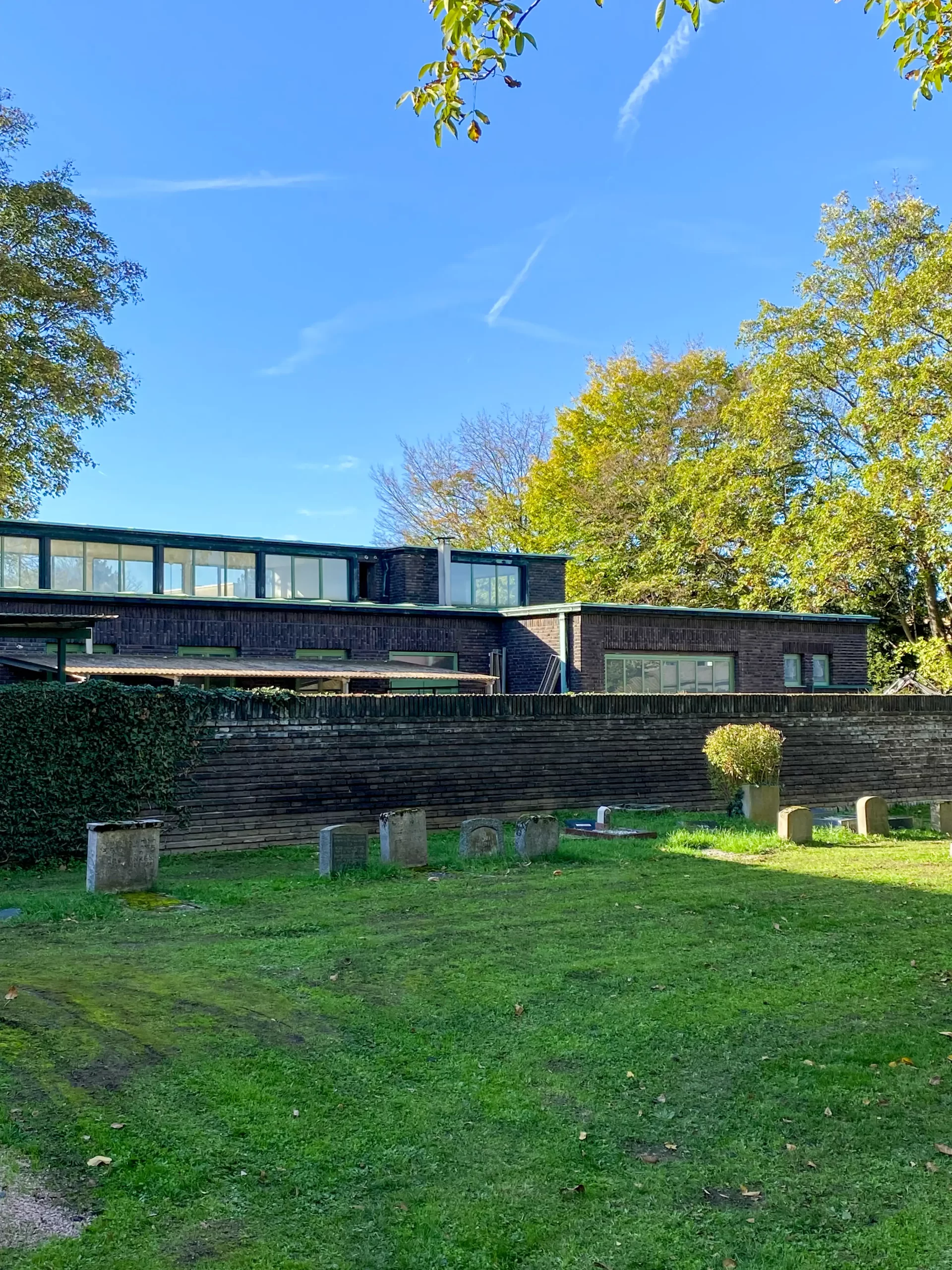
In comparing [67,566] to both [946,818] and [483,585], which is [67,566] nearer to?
[483,585]

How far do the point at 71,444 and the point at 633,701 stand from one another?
17.9m

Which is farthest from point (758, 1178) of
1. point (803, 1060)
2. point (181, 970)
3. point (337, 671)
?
point (337, 671)

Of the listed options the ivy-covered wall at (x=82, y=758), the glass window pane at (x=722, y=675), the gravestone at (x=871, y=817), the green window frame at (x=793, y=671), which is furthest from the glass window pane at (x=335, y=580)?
the gravestone at (x=871, y=817)

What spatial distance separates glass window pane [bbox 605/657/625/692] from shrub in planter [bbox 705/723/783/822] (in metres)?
12.0

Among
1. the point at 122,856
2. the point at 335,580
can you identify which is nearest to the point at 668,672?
the point at 335,580

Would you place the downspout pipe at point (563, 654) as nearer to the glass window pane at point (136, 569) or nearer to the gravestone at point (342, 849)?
the glass window pane at point (136, 569)

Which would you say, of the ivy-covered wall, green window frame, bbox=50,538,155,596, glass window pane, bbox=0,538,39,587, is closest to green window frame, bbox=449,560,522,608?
green window frame, bbox=50,538,155,596

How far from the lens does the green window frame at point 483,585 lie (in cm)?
3450

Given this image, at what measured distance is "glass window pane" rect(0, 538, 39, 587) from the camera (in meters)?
27.8

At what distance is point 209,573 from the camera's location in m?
30.8

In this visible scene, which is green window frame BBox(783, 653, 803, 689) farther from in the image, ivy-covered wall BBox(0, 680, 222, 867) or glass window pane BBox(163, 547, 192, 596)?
ivy-covered wall BBox(0, 680, 222, 867)

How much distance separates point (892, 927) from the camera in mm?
8969

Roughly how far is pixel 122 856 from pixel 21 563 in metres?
19.8

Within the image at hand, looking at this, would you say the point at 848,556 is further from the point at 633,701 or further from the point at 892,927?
the point at 892,927
